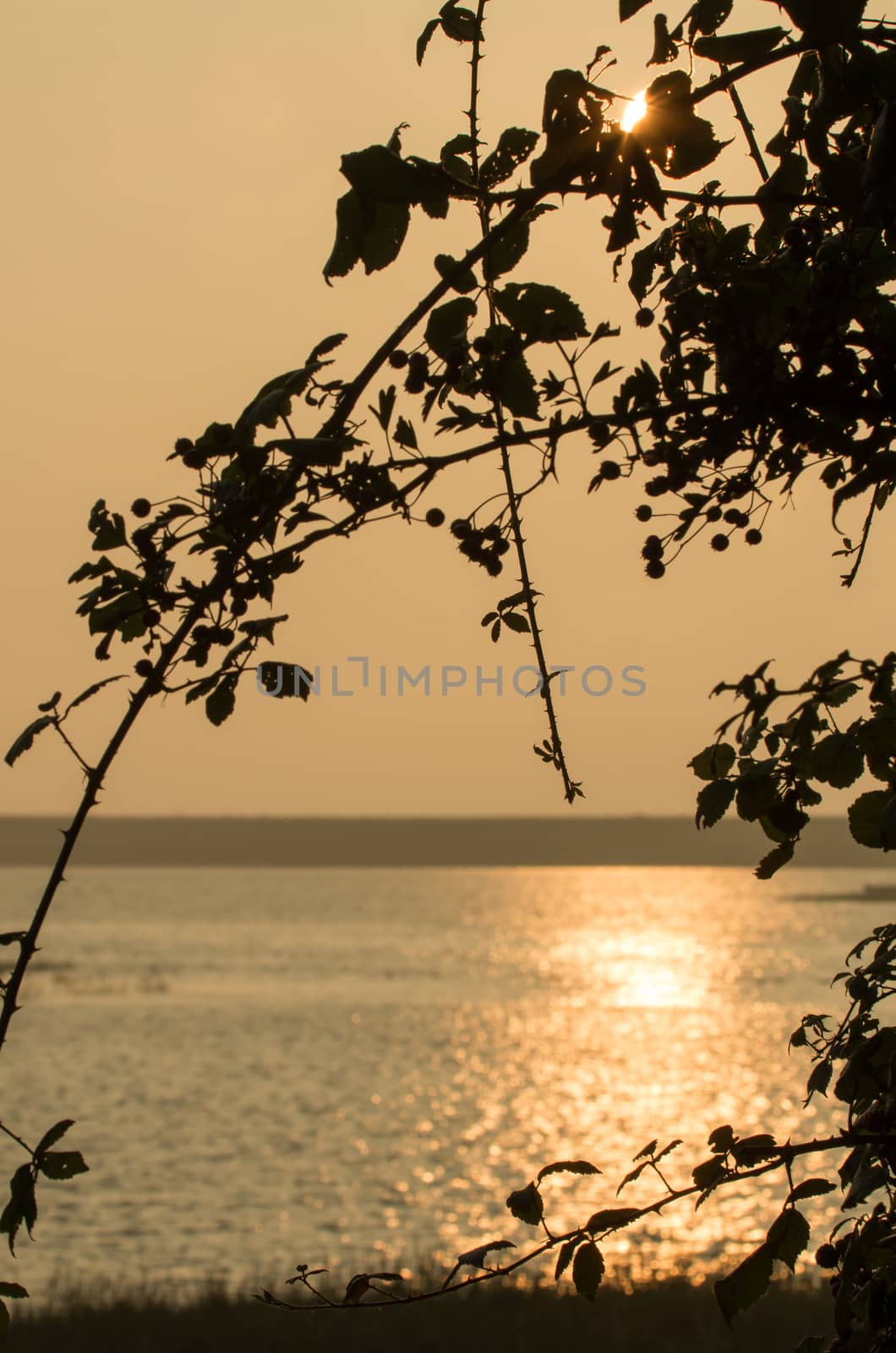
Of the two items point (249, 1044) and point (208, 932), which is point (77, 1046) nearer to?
point (249, 1044)

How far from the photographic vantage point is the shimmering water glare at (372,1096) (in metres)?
27.7

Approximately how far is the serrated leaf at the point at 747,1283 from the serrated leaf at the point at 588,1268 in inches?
7.9

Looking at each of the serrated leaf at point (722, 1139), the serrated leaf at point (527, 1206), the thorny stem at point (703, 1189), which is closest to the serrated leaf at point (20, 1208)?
the thorny stem at point (703, 1189)

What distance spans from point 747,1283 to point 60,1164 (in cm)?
115

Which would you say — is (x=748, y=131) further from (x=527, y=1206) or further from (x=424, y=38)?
(x=527, y=1206)

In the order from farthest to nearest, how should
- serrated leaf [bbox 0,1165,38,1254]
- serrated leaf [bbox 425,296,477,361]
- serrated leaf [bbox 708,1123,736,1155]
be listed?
serrated leaf [bbox 708,1123,736,1155]
serrated leaf [bbox 425,296,477,361]
serrated leaf [bbox 0,1165,38,1254]

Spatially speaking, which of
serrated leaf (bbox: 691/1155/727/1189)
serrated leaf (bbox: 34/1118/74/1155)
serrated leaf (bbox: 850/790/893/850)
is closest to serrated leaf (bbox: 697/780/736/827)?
serrated leaf (bbox: 850/790/893/850)

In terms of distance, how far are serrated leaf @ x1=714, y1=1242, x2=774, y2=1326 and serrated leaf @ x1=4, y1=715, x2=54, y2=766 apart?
1426 millimetres

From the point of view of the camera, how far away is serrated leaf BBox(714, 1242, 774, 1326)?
2400mm

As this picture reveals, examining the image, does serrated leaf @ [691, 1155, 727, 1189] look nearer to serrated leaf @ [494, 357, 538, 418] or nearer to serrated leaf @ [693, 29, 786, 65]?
serrated leaf @ [494, 357, 538, 418]

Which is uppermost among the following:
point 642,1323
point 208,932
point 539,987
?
point 208,932

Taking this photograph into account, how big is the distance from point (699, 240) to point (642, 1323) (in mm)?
17510

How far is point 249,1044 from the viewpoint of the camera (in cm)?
5694

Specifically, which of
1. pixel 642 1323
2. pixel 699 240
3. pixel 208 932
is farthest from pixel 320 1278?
pixel 208 932
